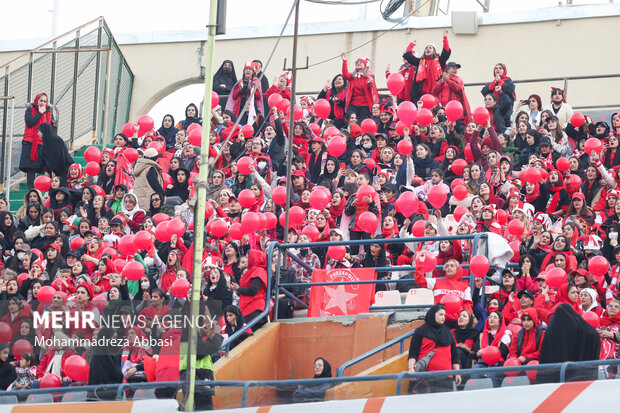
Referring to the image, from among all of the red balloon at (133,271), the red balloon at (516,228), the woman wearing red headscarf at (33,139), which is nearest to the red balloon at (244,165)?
the red balloon at (133,271)

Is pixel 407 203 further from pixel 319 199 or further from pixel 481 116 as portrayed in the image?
pixel 481 116

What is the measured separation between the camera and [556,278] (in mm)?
13633

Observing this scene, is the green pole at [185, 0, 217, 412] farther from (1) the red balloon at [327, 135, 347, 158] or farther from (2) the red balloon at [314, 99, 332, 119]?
(2) the red balloon at [314, 99, 332, 119]

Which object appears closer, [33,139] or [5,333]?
[5,333]

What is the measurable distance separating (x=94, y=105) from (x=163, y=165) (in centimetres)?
475

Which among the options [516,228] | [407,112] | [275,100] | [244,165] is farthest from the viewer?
[275,100]

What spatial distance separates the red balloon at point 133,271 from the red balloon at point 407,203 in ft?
10.8

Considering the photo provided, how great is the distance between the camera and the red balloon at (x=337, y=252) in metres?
15.1

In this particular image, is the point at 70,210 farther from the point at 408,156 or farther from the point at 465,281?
→ the point at 465,281

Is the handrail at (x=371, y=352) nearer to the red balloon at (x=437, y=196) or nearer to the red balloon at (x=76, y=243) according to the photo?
the red balloon at (x=437, y=196)

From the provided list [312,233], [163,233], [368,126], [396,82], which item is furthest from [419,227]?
[396,82]

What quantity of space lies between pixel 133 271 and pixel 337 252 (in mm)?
2578

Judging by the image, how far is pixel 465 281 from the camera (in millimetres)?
14016

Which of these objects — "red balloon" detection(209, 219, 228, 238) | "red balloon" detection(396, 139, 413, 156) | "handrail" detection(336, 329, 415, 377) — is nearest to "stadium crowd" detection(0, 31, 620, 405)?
"red balloon" detection(209, 219, 228, 238)
